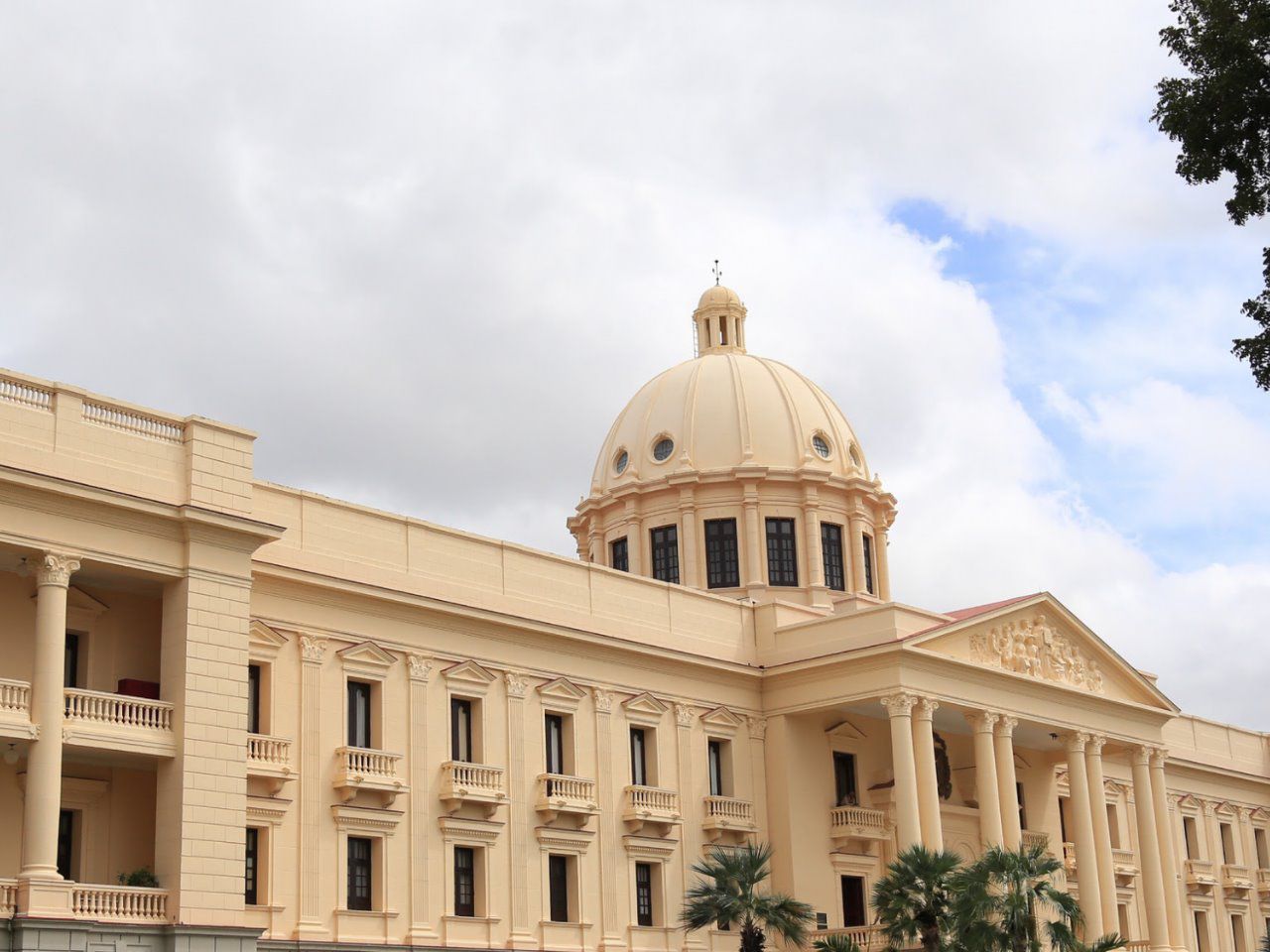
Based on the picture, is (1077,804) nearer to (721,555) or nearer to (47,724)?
(721,555)

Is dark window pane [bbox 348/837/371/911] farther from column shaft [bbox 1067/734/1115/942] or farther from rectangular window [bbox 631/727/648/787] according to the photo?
column shaft [bbox 1067/734/1115/942]

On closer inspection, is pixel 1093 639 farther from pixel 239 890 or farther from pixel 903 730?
pixel 239 890

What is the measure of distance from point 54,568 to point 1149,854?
36.0 metres

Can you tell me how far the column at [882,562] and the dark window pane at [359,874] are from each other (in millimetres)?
28273

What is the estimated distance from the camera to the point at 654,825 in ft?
153

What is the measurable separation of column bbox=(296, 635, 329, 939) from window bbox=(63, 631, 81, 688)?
5.52m

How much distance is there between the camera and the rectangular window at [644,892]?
151ft

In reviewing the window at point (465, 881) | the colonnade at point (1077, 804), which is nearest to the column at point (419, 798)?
the window at point (465, 881)

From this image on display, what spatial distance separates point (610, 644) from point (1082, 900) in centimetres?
1661

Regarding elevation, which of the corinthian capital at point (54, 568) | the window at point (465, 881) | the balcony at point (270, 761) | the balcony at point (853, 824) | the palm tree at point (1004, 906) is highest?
the corinthian capital at point (54, 568)

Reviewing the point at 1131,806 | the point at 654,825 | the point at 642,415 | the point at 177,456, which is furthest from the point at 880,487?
the point at 177,456

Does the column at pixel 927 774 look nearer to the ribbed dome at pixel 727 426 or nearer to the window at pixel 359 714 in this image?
the window at pixel 359 714

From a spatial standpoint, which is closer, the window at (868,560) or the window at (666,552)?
the window at (666,552)

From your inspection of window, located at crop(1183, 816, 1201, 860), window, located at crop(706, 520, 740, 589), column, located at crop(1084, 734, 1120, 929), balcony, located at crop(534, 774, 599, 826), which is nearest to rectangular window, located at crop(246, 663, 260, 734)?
balcony, located at crop(534, 774, 599, 826)
